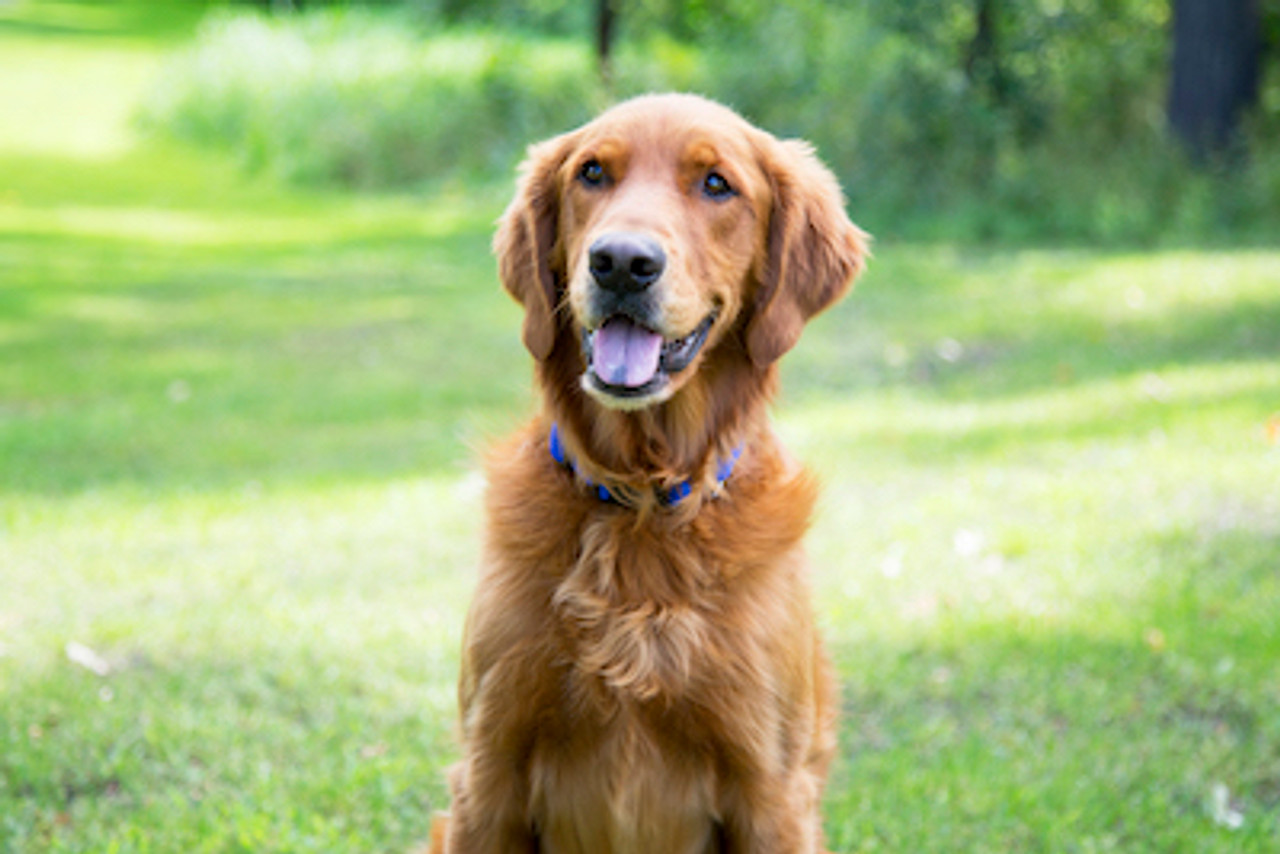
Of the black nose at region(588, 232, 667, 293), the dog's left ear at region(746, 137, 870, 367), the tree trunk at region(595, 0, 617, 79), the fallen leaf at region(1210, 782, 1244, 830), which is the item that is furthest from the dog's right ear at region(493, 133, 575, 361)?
the tree trunk at region(595, 0, 617, 79)

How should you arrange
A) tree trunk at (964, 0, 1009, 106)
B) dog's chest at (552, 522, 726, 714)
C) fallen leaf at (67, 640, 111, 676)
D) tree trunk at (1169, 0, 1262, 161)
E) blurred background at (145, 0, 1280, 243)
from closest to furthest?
dog's chest at (552, 522, 726, 714), fallen leaf at (67, 640, 111, 676), tree trunk at (1169, 0, 1262, 161), blurred background at (145, 0, 1280, 243), tree trunk at (964, 0, 1009, 106)

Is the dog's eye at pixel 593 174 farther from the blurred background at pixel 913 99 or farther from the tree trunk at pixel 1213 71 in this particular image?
the tree trunk at pixel 1213 71

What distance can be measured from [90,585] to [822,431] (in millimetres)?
4072

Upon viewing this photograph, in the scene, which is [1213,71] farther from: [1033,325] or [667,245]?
[667,245]

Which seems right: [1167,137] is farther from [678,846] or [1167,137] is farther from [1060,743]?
[678,846]

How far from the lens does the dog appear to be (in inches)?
118

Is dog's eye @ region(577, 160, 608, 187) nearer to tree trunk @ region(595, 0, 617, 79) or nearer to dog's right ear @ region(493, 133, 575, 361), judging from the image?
dog's right ear @ region(493, 133, 575, 361)

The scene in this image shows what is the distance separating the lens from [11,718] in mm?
4312

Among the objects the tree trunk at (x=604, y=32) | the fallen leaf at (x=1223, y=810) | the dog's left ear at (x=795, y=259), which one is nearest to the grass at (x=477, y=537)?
the fallen leaf at (x=1223, y=810)

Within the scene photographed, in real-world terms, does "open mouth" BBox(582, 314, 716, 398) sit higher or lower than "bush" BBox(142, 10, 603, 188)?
higher

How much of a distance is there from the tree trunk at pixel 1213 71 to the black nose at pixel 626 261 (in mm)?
12535

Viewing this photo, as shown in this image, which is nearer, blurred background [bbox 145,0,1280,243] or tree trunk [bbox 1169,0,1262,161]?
tree trunk [bbox 1169,0,1262,161]

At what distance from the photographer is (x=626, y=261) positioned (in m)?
2.99

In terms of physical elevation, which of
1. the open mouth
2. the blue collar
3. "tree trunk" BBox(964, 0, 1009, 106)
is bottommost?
"tree trunk" BBox(964, 0, 1009, 106)
